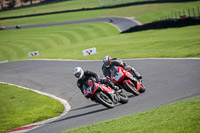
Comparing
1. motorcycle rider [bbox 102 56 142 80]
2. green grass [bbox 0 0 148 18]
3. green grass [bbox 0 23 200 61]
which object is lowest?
green grass [bbox 0 23 200 61]

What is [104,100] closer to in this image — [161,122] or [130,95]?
[130,95]

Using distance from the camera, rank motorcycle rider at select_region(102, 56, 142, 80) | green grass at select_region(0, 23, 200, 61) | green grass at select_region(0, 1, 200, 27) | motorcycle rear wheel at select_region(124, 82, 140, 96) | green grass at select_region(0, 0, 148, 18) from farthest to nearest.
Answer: green grass at select_region(0, 0, 148, 18) < green grass at select_region(0, 1, 200, 27) < green grass at select_region(0, 23, 200, 61) < motorcycle rider at select_region(102, 56, 142, 80) < motorcycle rear wheel at select_region(124, 82, 140, 96)

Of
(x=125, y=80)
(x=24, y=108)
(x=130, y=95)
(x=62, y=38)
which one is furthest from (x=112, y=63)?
(x=62, y=38)

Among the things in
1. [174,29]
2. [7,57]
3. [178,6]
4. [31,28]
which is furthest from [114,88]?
[31,28]

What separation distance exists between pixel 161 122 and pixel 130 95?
5741 millimetres

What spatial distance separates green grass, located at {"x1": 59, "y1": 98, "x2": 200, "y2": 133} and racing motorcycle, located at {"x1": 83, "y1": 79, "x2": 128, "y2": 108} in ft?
7.71

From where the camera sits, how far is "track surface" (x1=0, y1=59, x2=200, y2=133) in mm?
11211

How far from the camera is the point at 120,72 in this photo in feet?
43.8

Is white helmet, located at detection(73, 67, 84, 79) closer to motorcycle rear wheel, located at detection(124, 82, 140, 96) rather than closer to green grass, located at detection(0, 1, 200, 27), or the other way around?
motorcycle rear wheel, located at detection(124, 82, 140, 96)

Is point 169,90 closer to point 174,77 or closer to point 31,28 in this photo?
point 174,77

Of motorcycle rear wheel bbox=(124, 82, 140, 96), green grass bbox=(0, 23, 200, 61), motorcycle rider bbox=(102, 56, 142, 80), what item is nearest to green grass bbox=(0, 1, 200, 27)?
green grass bbox=(0, 23, 200, 61)

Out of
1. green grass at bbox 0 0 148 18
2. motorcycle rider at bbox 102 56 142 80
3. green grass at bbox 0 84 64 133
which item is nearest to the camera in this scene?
green grass at bbox 0 84 64 133

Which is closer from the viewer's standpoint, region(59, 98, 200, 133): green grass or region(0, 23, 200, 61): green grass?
region(59, 98, 200, 133): green grass

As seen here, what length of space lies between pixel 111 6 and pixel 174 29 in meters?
44.9
